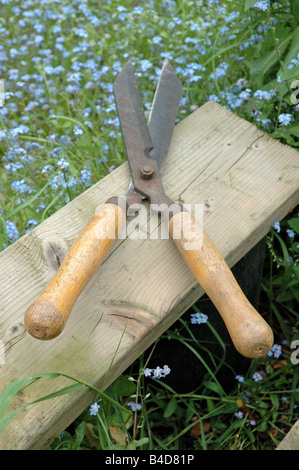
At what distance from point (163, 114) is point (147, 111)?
94cm

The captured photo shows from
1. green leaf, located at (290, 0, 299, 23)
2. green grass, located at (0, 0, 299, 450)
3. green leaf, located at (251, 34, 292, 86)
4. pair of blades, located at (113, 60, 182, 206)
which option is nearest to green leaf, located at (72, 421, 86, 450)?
green grass, located at (0, 0, 299, 450)

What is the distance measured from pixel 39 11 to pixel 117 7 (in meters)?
0.58

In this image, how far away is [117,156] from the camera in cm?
288

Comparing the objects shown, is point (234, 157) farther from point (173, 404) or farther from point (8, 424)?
point (8, 424)

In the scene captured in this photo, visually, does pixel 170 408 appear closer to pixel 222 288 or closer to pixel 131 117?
pixel 222 288

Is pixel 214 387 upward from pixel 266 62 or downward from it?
downward

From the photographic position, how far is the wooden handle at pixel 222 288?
156 centimetres

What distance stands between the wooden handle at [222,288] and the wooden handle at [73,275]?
0.21 metres

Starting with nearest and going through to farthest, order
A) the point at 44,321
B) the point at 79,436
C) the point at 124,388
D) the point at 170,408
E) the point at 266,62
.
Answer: the point at 44,321
the point at 79,436
the point at 124,388
the point at 170,408
the point at 266,62

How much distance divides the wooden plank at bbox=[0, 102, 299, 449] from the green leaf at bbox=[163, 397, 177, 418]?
1.84 feet

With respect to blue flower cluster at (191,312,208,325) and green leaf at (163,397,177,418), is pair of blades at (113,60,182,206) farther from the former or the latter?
green leaf at (163,397,177,418)

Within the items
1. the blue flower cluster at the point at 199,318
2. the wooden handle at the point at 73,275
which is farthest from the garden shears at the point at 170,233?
the blue flower cluster at the point at 199,318

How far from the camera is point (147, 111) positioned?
308 centimetres

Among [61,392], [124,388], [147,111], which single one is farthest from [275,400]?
[147,111]
